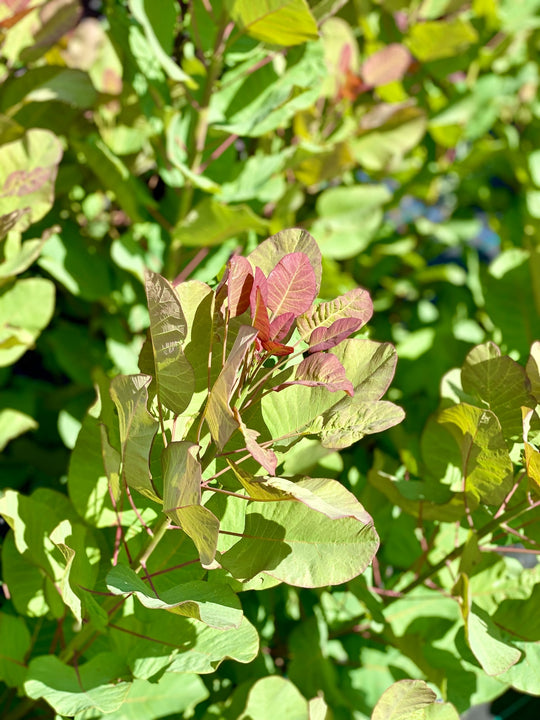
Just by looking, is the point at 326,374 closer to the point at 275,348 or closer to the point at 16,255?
the point at 275,348

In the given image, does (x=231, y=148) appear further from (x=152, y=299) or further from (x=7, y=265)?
(x=152, y=299)

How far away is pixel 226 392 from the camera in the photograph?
477mm

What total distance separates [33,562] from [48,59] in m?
0.76

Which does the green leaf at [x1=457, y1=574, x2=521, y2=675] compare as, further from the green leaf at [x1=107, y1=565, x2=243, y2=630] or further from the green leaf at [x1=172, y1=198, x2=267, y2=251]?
the green leaf at [x1=172, y1=198, x2=267, y2=251]

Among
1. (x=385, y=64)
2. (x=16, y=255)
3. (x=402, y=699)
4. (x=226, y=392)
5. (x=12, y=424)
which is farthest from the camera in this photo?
(x=385, y=64)

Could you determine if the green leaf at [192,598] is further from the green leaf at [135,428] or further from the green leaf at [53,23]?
the green leaf at [53,23]

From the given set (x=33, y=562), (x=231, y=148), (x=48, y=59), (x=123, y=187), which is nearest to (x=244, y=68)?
(x=231, y=148)

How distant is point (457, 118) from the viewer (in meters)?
1.35

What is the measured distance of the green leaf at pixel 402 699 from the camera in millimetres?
577

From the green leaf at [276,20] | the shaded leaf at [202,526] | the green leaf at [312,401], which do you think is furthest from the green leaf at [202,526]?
the green leaf at [276,20]

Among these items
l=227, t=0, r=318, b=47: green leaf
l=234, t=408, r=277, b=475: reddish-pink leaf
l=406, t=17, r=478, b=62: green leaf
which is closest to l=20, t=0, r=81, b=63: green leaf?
l=227, t=0, r=318, b=47: green leaf

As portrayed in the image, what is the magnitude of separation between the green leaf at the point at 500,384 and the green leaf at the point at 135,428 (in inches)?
12.1

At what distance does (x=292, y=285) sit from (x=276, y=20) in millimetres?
411

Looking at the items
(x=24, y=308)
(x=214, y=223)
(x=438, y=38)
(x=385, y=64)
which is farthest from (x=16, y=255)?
(x=438, y=38)
